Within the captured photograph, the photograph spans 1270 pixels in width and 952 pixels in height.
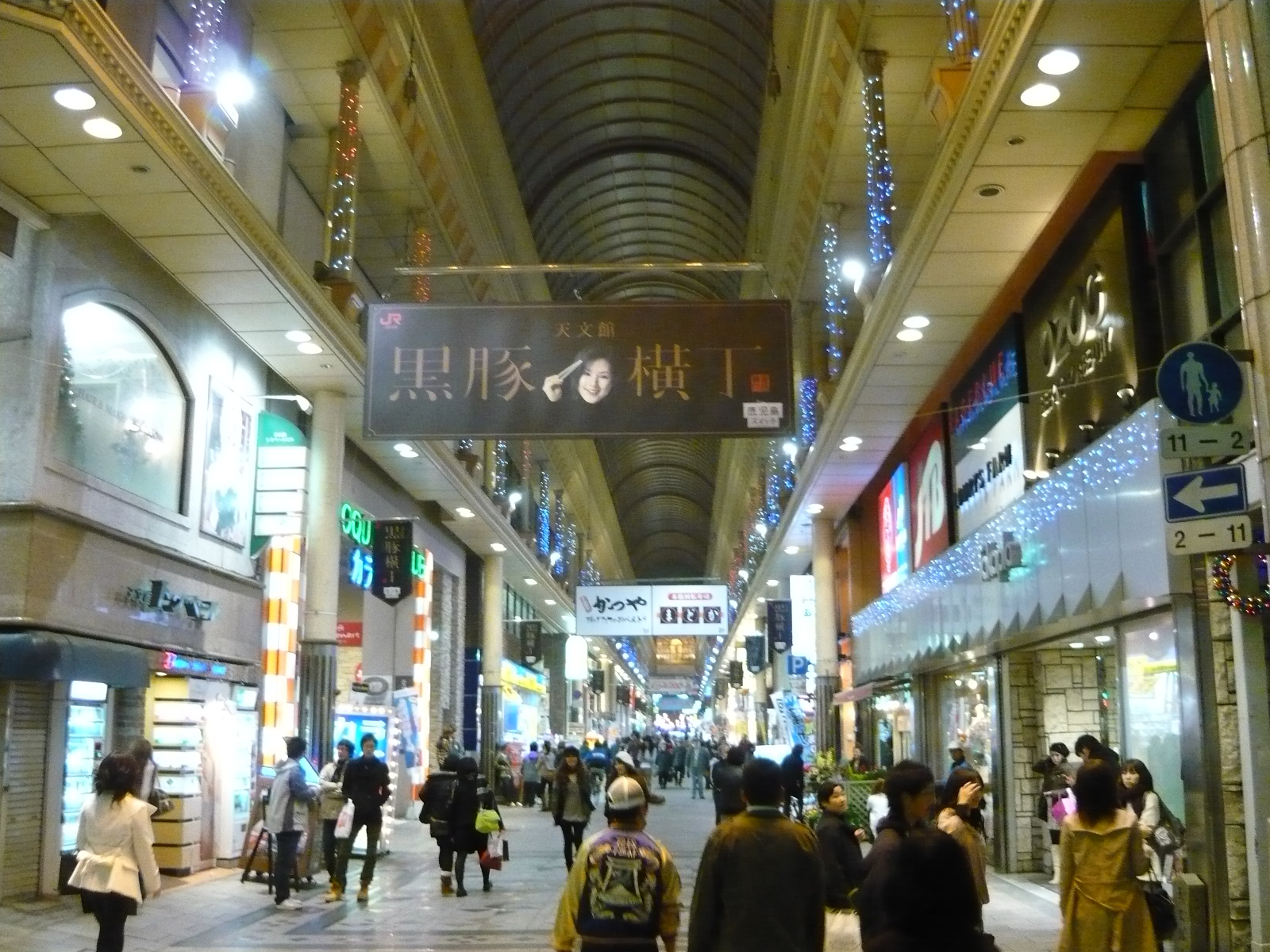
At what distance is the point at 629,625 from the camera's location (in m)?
29.0

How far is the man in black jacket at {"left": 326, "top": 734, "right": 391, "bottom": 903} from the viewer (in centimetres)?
1088

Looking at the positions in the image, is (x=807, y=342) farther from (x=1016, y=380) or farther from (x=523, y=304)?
(x=523, y=304)

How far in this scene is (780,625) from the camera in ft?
87.2

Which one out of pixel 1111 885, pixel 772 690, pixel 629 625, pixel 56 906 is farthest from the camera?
pixel 772 690

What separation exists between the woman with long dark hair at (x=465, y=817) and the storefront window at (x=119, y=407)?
3.72 m

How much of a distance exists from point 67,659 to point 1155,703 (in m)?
7.80

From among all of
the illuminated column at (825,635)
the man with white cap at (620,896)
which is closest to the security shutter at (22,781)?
the man with white cap at (620,896)

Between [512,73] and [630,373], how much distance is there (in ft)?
35.1

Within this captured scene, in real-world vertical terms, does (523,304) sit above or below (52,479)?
above

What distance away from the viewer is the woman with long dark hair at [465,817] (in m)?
11.3

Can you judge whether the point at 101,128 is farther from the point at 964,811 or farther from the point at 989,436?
the point at 989,436

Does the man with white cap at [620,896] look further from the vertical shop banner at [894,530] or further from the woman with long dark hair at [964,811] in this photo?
the vertical shop banner at [894,530]

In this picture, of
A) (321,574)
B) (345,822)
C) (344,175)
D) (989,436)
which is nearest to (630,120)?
(344,175)

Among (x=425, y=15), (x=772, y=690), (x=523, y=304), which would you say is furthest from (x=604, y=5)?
(x=772, y=690)
